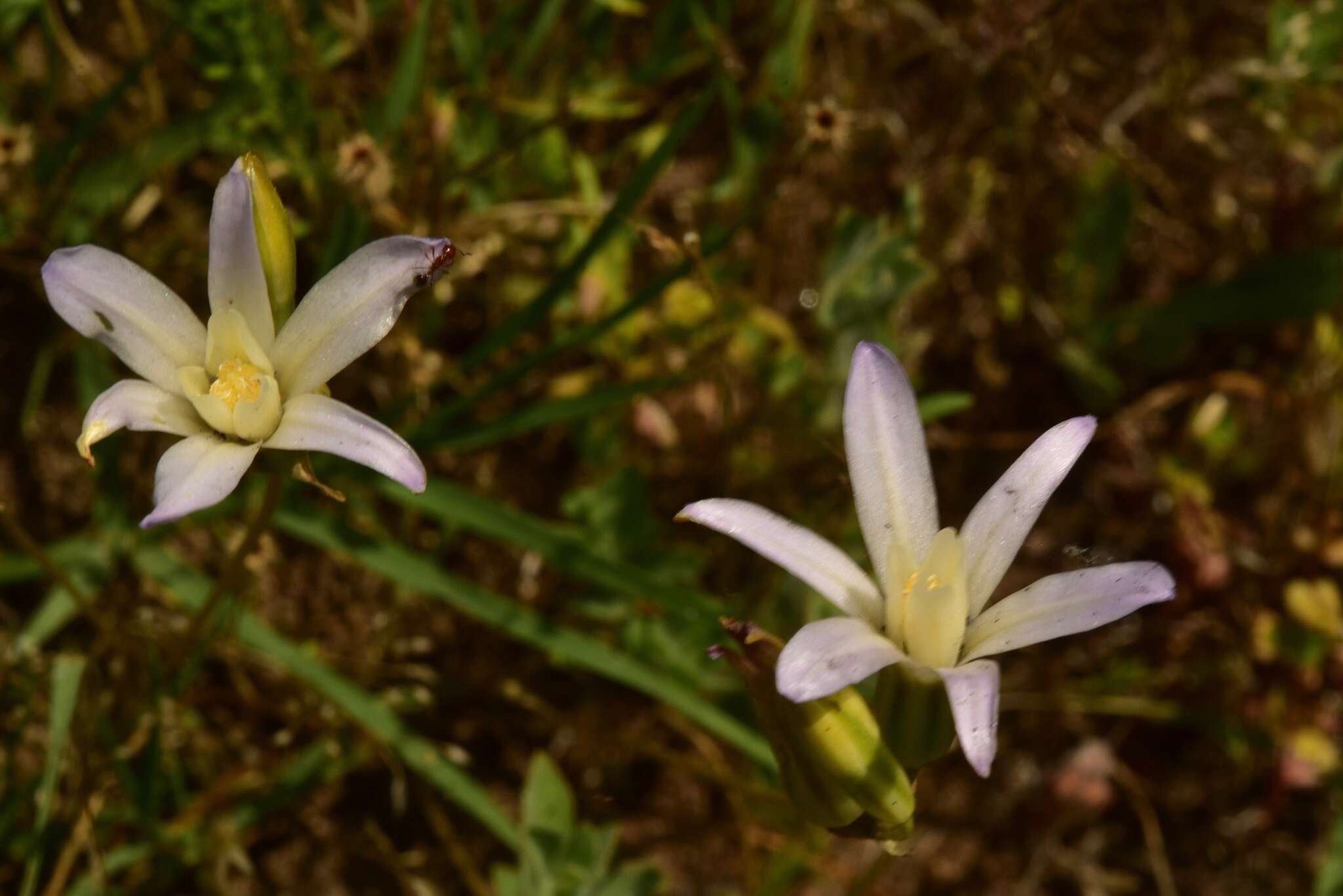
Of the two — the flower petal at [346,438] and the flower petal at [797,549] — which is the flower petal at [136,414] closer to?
the flower petal at [346,438]

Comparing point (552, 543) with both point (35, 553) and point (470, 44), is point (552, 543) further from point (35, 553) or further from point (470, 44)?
point (470, 44)

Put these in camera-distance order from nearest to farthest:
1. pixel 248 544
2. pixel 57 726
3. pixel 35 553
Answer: pixel 248 544 → pixel 35 553 → pixel 57 726

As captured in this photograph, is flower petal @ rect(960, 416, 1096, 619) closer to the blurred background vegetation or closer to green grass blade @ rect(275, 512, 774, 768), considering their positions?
the blurred background vegetation

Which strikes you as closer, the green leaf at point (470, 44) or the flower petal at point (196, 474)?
the flower petal at point (196, 474)

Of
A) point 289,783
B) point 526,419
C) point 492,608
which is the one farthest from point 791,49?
point 289,783

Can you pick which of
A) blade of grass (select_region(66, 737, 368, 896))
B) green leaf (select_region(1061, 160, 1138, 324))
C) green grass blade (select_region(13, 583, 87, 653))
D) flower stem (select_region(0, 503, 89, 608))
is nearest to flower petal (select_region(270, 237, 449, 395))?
flower stem (select_region(0, 503, 89, 608))

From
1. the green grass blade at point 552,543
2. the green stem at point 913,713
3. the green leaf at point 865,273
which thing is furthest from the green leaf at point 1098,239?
the green stem at point 913,713

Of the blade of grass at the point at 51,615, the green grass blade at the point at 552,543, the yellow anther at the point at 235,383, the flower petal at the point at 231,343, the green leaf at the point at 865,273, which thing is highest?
the flower petal at the point at 231,343

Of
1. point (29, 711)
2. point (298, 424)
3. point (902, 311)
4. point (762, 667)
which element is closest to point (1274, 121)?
point (902, 311)
